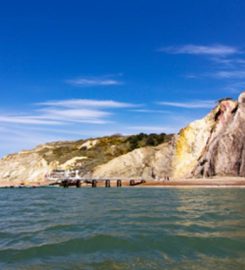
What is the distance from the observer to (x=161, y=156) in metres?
115

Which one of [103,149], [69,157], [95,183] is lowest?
[95,183]

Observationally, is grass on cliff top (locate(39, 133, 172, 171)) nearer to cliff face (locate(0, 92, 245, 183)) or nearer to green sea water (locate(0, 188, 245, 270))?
cliff face (locate(0, 92, 245, 183))

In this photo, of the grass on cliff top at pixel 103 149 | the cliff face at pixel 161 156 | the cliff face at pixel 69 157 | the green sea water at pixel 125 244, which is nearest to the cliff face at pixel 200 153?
the cliff face at pixel 161 156

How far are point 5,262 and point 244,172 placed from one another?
291 feet

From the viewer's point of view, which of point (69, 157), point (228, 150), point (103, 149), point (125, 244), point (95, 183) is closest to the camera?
point (125, 244)

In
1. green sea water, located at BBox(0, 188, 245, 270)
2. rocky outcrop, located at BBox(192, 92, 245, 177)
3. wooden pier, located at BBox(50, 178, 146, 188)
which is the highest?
rocky outcrop, located at BBox(192, 92, 245, 177)

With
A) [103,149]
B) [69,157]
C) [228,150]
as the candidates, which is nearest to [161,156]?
[228,150]

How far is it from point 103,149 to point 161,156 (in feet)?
135

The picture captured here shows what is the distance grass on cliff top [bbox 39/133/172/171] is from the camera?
141712 mm

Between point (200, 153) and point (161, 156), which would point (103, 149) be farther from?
point (200, 153)

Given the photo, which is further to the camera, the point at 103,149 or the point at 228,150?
the point at 103,149

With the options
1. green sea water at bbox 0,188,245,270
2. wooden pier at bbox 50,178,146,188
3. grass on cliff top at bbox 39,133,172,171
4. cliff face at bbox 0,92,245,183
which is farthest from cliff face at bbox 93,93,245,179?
green sea water at bbox 0,188,245,270

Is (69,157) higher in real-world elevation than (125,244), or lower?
higher

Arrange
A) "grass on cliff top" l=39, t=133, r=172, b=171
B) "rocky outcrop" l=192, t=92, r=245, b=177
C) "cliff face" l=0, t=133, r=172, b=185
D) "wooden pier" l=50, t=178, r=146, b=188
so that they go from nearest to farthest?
"rocky outcrop" l=192, t=92, r=245, b=177, "wooden pier" l=50, t=178, r=146, b=188, "cliff face" l=0, t=133, r=172, b=185, "grass on cliff top" l=39, t=133, r=172, b=171
